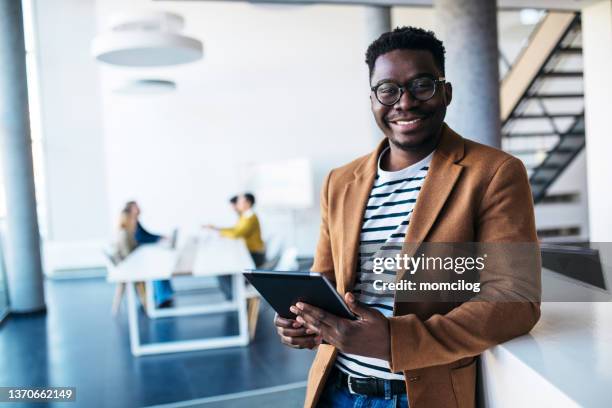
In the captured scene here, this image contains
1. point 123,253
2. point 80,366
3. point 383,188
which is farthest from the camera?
point 123,253

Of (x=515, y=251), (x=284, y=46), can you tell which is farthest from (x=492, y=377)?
(x=284, y=46)

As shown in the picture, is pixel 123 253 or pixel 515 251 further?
pixel 123 253

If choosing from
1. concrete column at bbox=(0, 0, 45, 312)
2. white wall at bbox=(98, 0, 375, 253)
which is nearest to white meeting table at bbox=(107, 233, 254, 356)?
concrete column at bbox=(0, 0, 45, 312)

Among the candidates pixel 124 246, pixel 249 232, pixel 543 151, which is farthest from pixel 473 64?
pixel 543 151

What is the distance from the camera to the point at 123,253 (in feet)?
20.5

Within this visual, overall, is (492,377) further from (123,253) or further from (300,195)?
(300,195)

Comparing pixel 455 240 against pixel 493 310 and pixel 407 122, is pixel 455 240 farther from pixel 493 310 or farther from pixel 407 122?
pixel 407 122

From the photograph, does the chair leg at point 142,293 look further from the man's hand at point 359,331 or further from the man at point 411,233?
the man's hand at point 359,331

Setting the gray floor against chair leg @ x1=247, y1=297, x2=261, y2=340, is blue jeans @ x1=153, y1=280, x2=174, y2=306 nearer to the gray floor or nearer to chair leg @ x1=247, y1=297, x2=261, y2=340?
the gray floor

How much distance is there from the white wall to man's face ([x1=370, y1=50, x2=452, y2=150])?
303 inches

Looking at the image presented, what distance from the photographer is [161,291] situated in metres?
6.48

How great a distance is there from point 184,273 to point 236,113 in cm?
467

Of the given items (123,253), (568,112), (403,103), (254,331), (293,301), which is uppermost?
(568,112)

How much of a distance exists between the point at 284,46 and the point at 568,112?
4.53 meters
